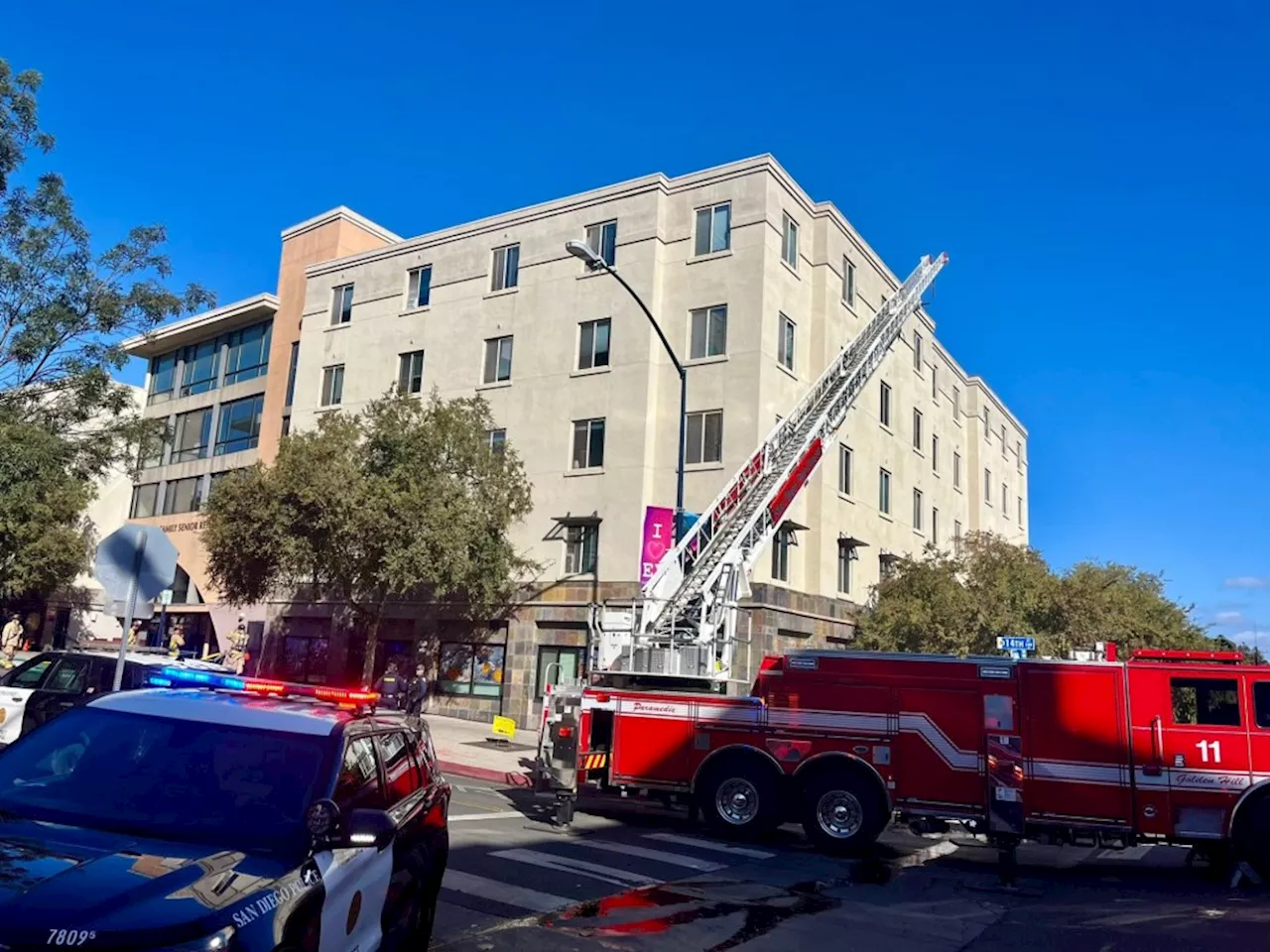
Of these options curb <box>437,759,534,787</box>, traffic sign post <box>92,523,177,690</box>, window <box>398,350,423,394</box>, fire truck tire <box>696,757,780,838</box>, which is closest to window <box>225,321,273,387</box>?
window <box>398,350,423,394</box>

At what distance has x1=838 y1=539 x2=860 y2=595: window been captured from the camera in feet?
99.6

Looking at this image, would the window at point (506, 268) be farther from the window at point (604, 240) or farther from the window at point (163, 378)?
the window at point (163, 378)

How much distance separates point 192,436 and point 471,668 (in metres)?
20.1

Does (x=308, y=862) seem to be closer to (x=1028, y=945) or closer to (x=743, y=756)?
(x=1028, y=945)

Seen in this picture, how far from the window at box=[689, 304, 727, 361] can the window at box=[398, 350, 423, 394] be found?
958cm

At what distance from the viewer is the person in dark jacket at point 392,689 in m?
25.5

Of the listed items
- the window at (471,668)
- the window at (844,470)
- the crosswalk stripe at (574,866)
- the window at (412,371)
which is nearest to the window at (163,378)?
the window at (412,371)

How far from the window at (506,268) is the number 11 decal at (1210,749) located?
2374 cm

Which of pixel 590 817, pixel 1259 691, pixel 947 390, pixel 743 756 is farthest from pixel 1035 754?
pixel 947 390

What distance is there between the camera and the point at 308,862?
13.4 feet

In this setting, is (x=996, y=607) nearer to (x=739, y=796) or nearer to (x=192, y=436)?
(x=739, y=796)

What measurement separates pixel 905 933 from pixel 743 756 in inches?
195

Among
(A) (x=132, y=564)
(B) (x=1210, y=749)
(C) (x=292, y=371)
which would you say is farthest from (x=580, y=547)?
(A) (x=132, y=564)

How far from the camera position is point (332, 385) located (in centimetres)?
3541
